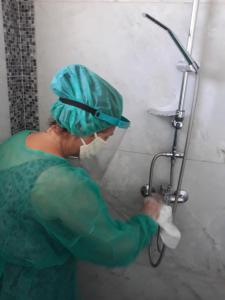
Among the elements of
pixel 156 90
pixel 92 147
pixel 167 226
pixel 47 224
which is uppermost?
pixel 156 90

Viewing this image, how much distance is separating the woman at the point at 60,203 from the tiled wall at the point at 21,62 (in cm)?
41

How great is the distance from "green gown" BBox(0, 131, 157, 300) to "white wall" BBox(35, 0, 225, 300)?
417 millimetres

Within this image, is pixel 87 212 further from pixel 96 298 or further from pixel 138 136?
pixel 96 298

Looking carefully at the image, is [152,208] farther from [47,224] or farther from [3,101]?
[3,101]

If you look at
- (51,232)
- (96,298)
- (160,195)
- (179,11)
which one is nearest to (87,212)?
(51,232)

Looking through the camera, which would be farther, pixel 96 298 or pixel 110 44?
pixel 96 298

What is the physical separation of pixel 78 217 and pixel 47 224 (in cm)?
9

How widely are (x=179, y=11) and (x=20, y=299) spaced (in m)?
1.09

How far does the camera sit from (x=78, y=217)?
0.76 m

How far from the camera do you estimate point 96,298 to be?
1.57 m

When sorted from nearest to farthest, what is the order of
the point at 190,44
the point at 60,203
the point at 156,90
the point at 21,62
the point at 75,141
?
the point at 60,203
the point at 75,141
the point at 190,44
the point at 156,90
the point at 21,62

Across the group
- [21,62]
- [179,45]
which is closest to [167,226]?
[179,45]

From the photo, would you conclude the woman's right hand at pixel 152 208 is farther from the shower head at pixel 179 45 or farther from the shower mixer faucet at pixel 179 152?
the shower head at pixel 179 45

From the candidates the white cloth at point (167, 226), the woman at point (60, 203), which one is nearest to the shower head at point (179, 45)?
the woman at point (60, 203)
